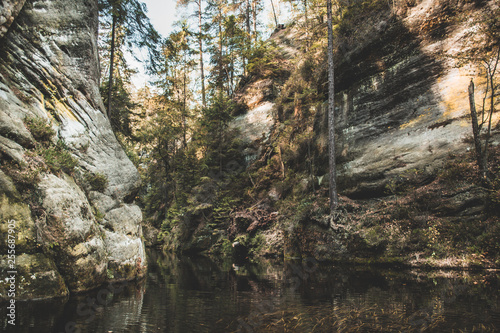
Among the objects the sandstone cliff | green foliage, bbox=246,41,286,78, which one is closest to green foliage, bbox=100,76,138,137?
the sandstone cliff

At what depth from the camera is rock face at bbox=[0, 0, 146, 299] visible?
6.41 metres

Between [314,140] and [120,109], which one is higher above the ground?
[120,109]

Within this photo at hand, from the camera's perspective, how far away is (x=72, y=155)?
9.98 meters

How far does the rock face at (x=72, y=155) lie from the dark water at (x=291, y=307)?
0.96m

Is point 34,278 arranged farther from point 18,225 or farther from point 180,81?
point 180,81

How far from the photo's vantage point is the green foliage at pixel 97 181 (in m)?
10.1

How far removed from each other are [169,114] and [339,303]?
24219 millimetres

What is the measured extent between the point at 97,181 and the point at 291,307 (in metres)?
8.65

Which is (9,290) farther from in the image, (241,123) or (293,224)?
(241,123)

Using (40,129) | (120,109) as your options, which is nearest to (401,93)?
(40,129)

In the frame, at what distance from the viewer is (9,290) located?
555 centimetres

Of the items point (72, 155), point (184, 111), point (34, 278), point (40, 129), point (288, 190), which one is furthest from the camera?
point (184, 111)

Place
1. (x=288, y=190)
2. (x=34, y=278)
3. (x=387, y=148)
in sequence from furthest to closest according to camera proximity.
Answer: (x=288, y=190), (x=387, y=148), (x=34, y=278)

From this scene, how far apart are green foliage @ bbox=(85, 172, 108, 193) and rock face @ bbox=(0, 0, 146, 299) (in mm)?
107
